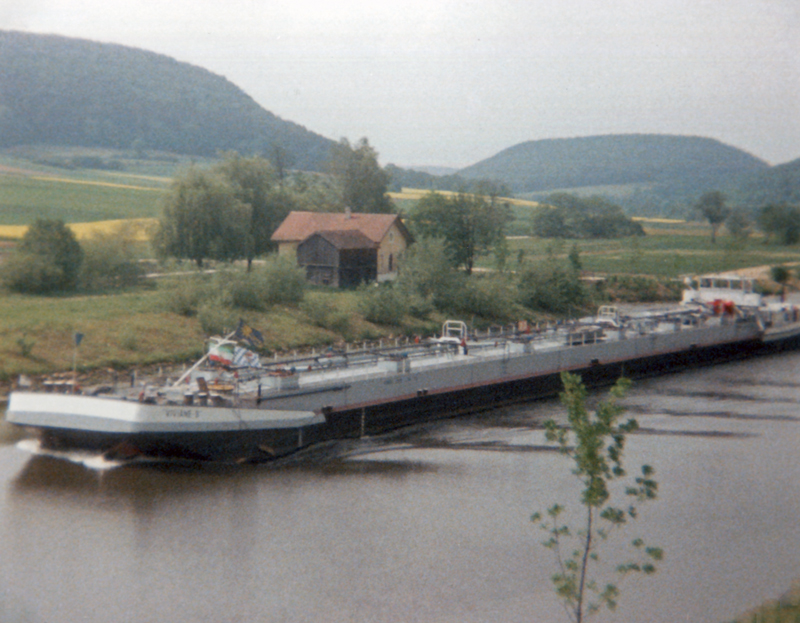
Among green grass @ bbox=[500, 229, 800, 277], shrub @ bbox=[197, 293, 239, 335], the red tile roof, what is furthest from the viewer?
the red tile roof

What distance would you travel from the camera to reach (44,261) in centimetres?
2902

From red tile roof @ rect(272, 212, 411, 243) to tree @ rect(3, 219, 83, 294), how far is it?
41.5ft

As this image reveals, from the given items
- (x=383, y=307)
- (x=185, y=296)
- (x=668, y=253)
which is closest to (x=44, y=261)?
(x=185, y=296)

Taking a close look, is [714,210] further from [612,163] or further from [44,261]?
[612,163]

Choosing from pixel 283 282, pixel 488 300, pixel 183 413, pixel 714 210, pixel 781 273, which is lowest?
pixel 488 300

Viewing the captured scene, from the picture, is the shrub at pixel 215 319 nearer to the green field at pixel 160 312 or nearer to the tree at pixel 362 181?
the green field at pixel 160 312

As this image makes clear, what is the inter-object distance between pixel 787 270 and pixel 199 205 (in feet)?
80.3

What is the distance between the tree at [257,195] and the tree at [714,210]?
932 inches

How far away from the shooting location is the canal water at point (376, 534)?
1047 centimetres

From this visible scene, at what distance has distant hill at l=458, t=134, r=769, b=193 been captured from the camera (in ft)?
113

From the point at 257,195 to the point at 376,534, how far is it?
33.8 metres

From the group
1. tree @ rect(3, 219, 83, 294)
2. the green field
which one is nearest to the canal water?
the green field

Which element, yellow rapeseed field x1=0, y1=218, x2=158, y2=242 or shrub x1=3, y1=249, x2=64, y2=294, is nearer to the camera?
shrub x1=3, y1=249, x2=64, y2=294

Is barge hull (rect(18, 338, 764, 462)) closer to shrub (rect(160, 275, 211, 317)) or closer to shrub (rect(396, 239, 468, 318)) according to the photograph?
shrub (rect(396, 239, 468, 318))
